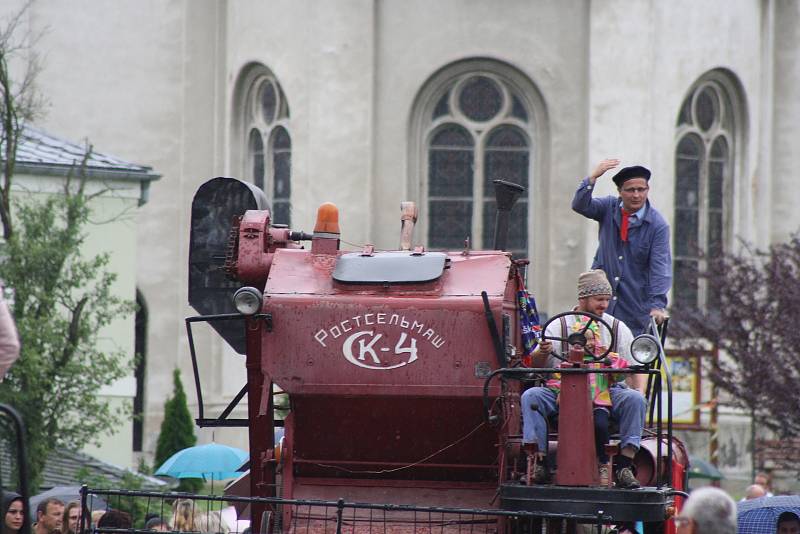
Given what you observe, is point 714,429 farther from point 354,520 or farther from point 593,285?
point 354,520

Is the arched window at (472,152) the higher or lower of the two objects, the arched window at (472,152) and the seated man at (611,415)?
the higher

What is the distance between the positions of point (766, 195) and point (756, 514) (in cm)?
2029

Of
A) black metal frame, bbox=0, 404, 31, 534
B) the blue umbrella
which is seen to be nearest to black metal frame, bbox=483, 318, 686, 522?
black metal frame, bbox=0, 404, 31, 534

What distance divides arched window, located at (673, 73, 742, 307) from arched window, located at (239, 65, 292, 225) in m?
6.87

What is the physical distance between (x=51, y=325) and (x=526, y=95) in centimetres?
1033

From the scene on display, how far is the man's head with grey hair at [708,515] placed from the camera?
6.57 meters

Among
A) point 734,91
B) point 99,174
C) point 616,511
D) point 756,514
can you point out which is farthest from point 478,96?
point 616,511

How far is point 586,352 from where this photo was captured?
974 centimetres

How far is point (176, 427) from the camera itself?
28812mm

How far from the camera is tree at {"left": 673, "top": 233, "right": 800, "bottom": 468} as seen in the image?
24.9 meters

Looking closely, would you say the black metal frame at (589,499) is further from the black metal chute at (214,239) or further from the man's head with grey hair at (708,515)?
the black metal chute at (214,239)

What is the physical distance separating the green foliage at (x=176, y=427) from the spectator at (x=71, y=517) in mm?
15528

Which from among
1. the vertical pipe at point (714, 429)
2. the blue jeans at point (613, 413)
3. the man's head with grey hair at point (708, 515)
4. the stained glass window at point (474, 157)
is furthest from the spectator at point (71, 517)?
the stained glass window at point (474, 157)

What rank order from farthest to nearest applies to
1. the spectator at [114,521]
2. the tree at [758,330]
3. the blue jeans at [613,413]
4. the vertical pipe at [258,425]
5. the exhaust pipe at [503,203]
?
1. the tree at [758,330]
2. the spectator at [114,521]
3. the exhaust pipe at [503,203]
4. the vertical pipe at [258,425]
5. the blue jeans at [613,413]
